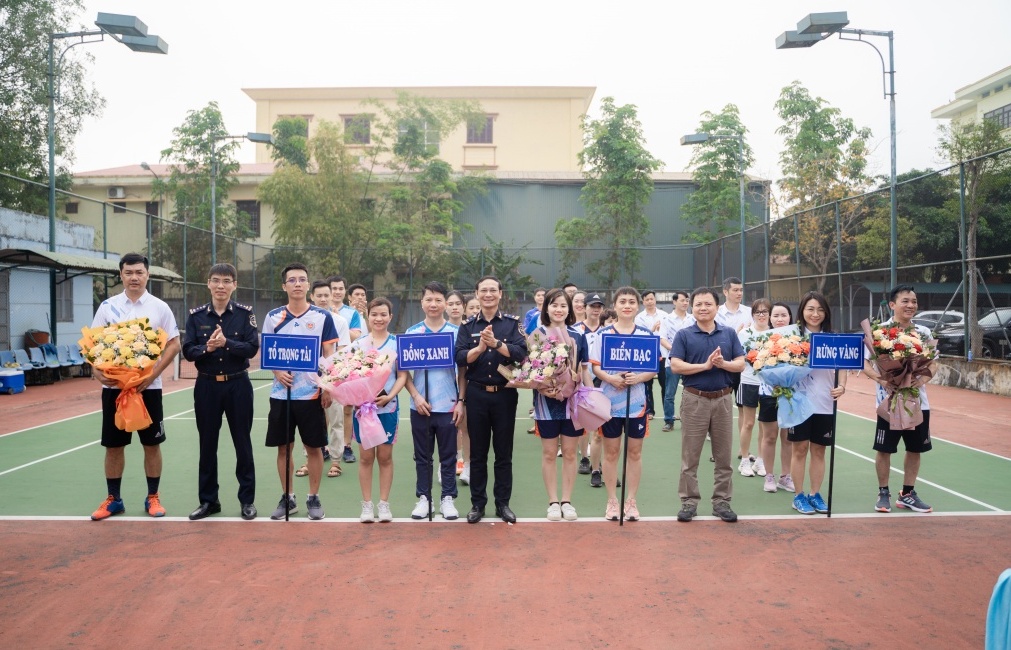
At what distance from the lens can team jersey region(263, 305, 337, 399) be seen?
6457 millimetres

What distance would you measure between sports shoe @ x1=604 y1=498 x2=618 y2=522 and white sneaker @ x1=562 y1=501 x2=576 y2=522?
1.04 ft

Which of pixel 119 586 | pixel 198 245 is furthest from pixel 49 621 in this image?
pixel 198 245

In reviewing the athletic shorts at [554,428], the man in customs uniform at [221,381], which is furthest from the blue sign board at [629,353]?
the man in customs uniform at [221,381]

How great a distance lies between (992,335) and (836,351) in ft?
34.3

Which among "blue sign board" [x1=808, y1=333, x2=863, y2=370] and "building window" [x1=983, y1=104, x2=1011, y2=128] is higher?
"building window" [x1=983, y1=104, x2=1011, y2=128]

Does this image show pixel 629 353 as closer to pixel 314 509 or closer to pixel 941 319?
pixel 314 509

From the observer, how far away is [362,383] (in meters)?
6.10

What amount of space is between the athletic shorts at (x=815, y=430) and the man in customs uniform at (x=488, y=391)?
2.64m

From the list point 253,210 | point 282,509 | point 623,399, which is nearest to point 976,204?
point 623,399

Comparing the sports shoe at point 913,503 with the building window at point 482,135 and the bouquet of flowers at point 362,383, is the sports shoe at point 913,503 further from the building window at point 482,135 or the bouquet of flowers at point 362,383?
the building window at point 482,135

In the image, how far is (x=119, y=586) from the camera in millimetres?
4953

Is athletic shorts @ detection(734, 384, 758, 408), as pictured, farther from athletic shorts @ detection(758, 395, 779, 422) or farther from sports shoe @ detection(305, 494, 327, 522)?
sports shoe @ detection(305, 494, 327, 522)

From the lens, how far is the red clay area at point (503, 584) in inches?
168

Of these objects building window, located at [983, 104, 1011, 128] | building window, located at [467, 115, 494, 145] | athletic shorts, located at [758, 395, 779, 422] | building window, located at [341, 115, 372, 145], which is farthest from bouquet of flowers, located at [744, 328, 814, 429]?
building window, located at [983, 104, 1011, 128]
